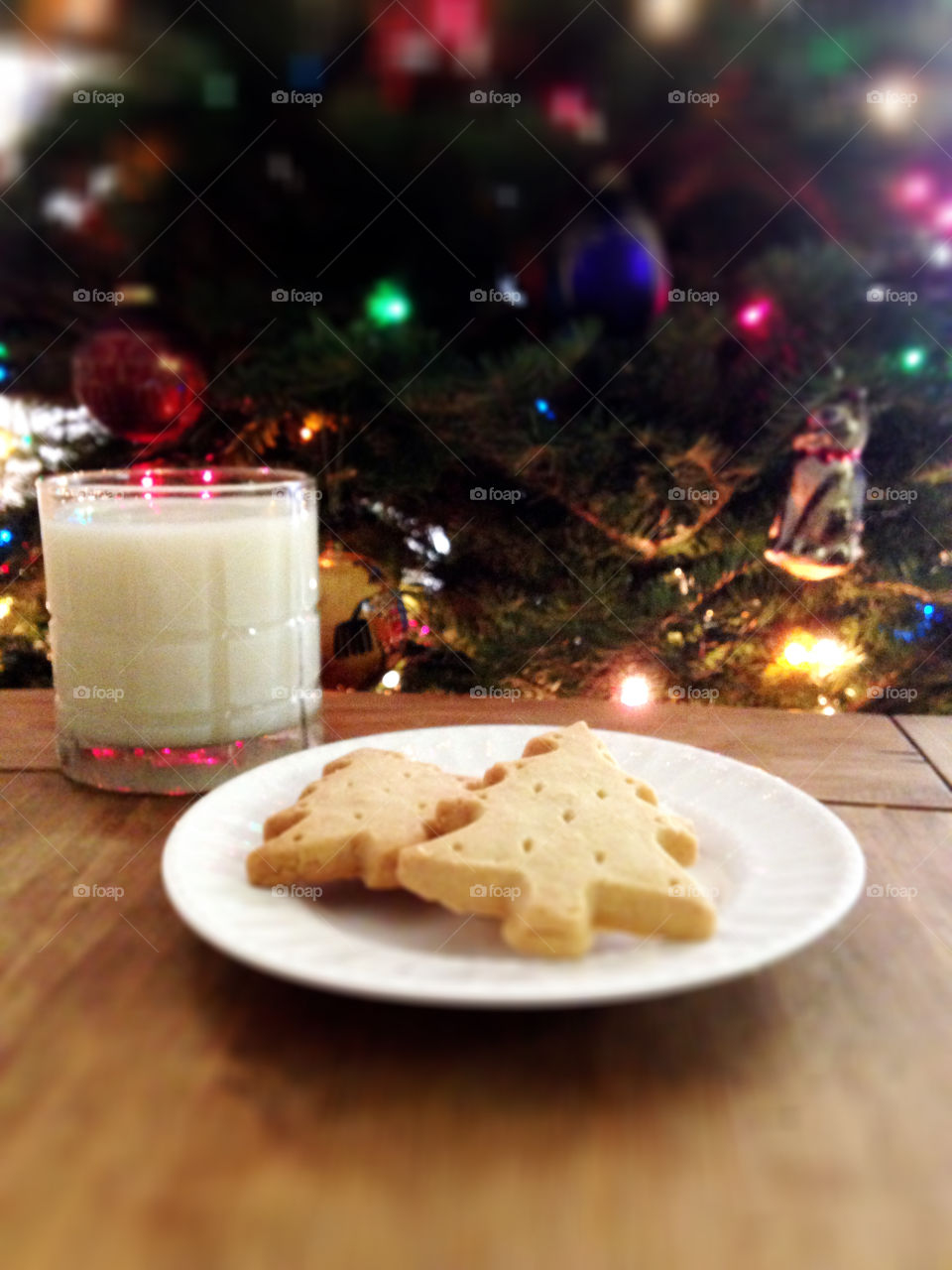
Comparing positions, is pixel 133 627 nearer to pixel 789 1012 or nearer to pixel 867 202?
pixel 789 1012

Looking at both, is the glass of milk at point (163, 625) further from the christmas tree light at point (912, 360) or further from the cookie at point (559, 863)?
the christmas tree light at point (912, 360)

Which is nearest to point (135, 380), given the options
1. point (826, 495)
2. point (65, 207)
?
point (65, 207)

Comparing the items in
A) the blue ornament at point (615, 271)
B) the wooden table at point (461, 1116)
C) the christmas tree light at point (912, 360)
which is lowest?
the wooden table at point (461, 1116)

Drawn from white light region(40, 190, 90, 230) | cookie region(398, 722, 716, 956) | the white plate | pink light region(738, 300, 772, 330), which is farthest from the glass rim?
pink light region(738, 300, 772, 330)

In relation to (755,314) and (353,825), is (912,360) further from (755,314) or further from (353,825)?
(353,825)

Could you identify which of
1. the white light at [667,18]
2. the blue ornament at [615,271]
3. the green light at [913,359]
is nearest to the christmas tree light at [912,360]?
the green light at [913,359]

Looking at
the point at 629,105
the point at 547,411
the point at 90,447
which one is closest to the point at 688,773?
the point at 547,411

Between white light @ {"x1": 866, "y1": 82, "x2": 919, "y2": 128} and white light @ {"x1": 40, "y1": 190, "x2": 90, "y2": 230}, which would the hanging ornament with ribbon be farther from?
white light @ {"x1": 40, "y1": 190, "x2": 90, "y2": 230}
